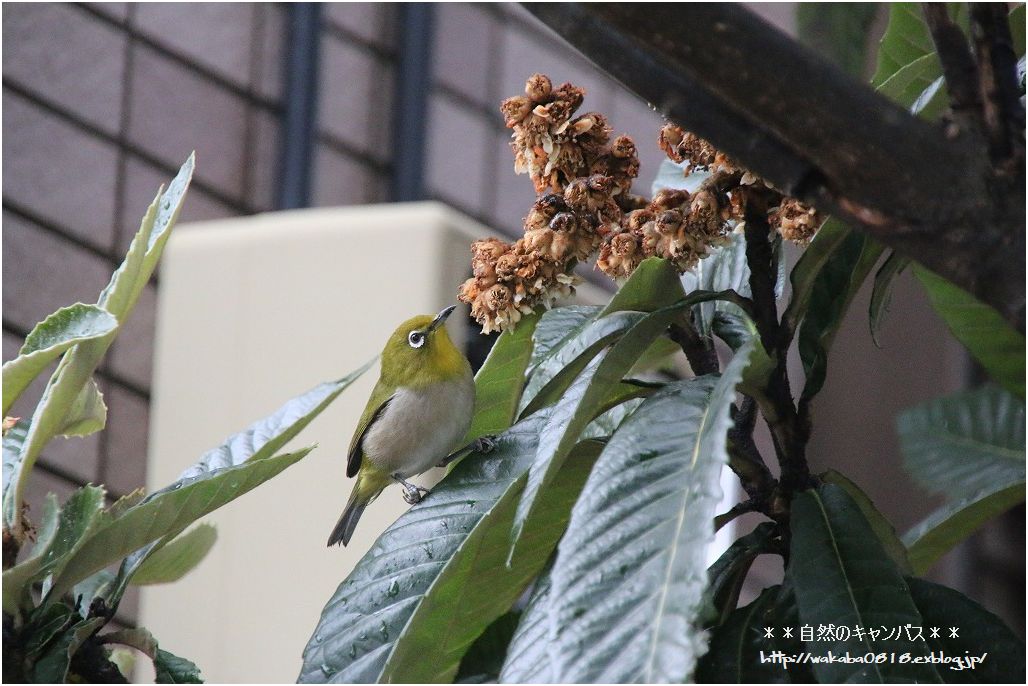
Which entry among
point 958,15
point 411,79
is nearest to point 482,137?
point 411,79

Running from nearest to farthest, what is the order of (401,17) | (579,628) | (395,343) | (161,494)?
(579,628) < (161,494) < (395,343) < (401,17)

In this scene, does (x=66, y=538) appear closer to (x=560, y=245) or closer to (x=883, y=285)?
(x=560, y=245)

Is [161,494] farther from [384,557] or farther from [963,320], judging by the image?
[963,320]

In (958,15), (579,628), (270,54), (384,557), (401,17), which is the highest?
(401,17)

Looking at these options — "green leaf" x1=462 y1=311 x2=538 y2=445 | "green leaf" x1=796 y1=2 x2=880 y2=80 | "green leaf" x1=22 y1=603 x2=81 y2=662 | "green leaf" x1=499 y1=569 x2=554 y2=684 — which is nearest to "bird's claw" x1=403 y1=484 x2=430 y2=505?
"green leaf" x1=462 y1=311 x2=538 y2=445

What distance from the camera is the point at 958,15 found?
1.14m

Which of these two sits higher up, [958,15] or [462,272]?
[462,272]

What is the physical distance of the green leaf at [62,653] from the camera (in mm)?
917

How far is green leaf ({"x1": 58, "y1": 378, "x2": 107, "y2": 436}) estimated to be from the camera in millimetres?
1002

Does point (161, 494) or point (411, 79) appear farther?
point (411, 79)

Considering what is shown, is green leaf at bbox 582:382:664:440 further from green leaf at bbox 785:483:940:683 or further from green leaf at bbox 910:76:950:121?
→ green leaf at bbox 910:76:950:121

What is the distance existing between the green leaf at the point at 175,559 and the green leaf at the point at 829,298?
64 cm

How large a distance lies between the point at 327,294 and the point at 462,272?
0.35 metres

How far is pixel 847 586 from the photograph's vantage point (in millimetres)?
877
